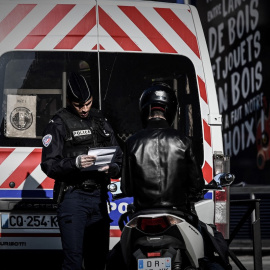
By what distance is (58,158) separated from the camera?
5793 mm

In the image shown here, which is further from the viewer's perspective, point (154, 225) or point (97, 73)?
point (97, 73)

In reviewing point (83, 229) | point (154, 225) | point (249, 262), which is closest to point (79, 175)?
point (83, 229)

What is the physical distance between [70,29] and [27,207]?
1.46 metres

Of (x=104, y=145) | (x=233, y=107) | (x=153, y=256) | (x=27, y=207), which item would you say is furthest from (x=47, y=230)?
(x=233, y=107)

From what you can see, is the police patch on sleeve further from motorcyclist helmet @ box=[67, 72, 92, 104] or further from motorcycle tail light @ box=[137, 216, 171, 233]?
motorcycle tail light @ box=[137, 216, 171, 233]

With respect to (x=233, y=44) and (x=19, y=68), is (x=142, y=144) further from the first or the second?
(x=233, y=44)

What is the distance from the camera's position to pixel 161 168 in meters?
5.03

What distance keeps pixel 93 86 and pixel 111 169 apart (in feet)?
A: 4.50

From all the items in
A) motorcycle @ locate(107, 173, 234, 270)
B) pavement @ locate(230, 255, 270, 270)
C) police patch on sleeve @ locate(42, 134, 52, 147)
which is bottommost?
pavement @ locate(230, 255, 270, 270)

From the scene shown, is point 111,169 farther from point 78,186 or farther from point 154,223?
point 154,223

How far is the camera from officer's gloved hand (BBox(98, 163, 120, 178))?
574 centimetres

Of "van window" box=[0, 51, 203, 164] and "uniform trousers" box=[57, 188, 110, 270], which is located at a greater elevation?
"van window" box=[0, 51, 203, 164]

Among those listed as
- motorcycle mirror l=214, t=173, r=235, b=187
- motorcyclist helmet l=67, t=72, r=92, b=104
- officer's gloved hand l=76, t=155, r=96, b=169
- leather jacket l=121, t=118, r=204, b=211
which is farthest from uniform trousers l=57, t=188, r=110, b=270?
motorcycle mirror l=214, t=173, r=235, b=187

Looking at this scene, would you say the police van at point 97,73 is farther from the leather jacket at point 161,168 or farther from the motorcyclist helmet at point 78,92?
the leather jacket at point 161,168
